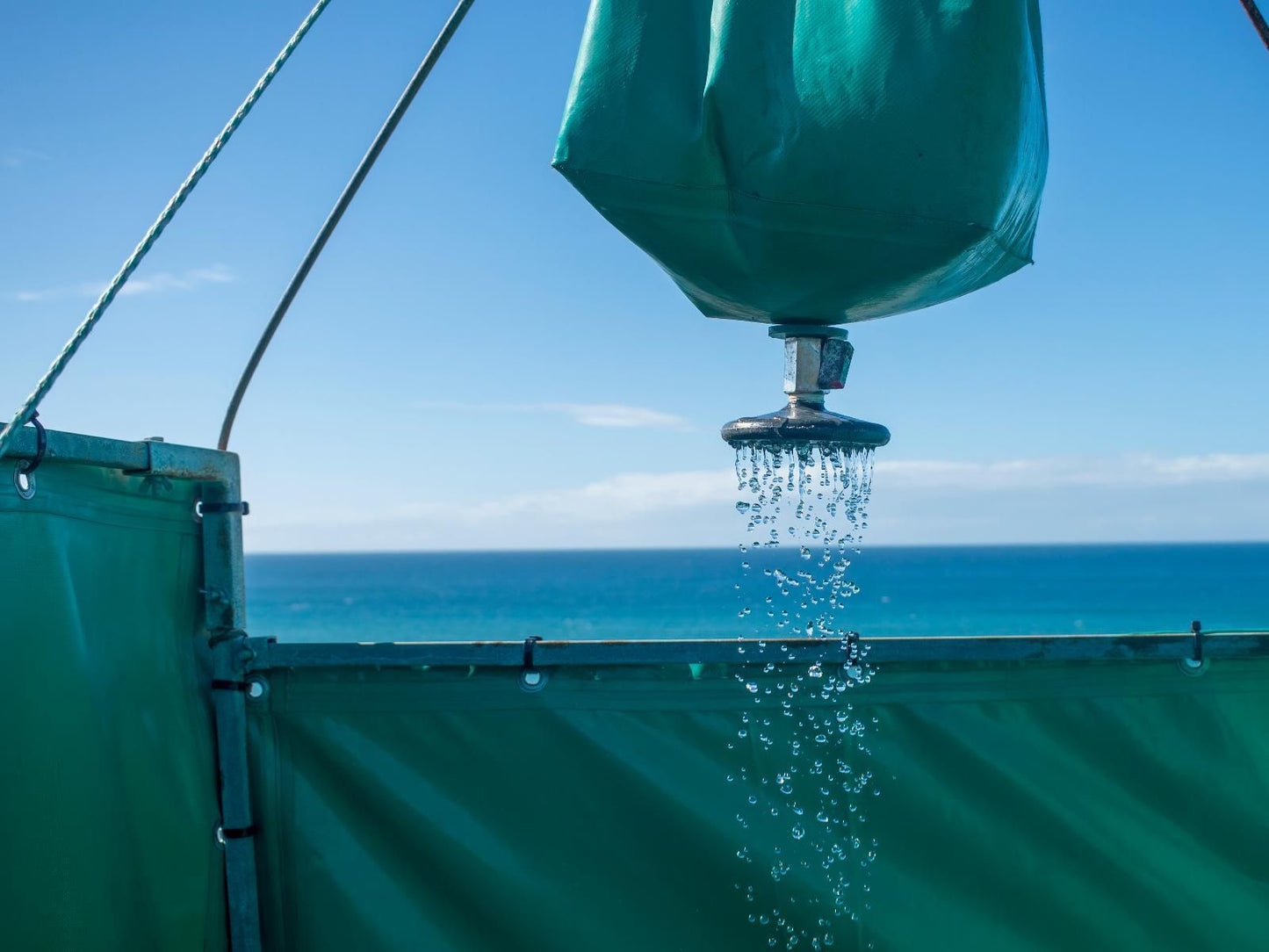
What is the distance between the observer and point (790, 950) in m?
2.17

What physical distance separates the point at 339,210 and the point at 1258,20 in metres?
1.77

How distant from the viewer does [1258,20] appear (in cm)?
193

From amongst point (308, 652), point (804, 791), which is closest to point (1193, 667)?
point (804, 791)

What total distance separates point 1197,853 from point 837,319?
1.47m

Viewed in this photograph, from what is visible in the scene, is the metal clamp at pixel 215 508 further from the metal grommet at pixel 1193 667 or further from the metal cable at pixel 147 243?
the metal grommet at pixel 1193 667

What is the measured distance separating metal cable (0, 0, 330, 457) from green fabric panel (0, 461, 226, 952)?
0.35m

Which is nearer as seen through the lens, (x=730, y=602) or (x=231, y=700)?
(x=231, y=700)

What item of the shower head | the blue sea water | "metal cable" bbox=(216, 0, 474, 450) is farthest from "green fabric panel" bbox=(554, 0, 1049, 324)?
the blue sea water

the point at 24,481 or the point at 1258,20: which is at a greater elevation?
the point at 1258,20

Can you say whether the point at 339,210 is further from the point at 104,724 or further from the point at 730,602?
the point at 730,602

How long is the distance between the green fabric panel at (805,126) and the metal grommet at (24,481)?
1.00 metres

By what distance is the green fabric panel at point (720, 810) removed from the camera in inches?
84.5

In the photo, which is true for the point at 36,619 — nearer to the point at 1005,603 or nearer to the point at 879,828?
the point at 879,828

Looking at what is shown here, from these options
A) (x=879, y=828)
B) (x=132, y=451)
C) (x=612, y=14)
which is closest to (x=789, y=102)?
(x=612, y=14)
